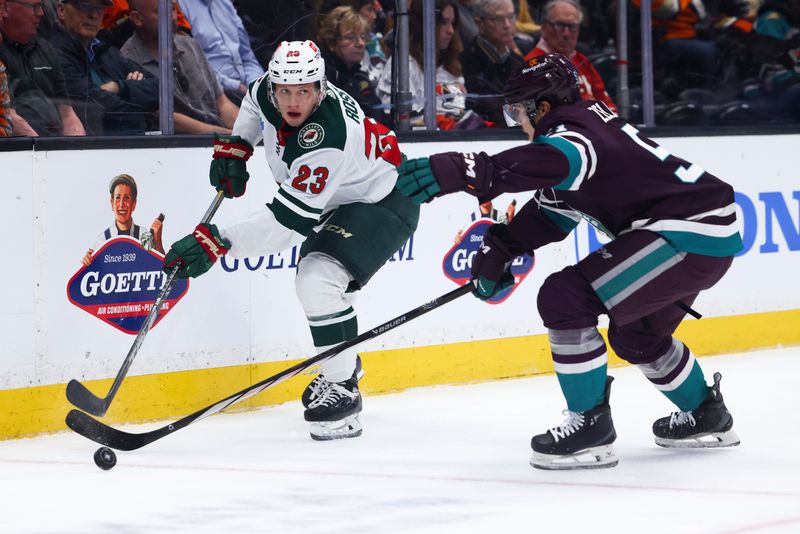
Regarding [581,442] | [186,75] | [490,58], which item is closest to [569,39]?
[490,58]

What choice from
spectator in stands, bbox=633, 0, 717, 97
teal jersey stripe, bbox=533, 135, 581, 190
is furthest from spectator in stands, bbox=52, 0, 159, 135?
spectator in stands, bbox=633, 0, 717, 97

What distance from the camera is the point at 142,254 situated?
4055 mm

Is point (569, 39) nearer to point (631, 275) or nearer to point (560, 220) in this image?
point (560, 220)

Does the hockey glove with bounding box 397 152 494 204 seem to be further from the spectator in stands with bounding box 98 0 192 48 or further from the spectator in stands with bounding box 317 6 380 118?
the spectator in stands with bounding box 317 6 380 118

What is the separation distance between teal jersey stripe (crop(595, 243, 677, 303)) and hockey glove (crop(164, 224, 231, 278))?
A: 1.01m

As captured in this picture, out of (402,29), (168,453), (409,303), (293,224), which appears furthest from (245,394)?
(402,29)

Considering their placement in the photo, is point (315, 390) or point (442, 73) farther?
point (442, 73)

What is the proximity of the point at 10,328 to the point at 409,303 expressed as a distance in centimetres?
146

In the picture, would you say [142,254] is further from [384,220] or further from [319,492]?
[319,492]

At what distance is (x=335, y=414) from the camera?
3.79 meters

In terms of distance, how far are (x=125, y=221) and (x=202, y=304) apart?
1.22ft

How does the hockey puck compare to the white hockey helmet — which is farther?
the white hockey helmet

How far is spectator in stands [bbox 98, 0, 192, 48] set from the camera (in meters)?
4.13

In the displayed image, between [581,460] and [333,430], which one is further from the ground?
[581,460]
